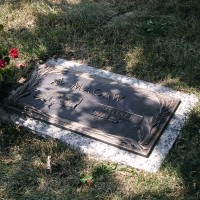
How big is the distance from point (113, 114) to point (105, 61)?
105 centimetres

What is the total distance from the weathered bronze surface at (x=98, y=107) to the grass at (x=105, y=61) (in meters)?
0.24

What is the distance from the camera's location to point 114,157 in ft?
11.7

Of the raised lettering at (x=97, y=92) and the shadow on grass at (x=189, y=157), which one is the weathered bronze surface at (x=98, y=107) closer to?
the raised lettering at (x=97, y=92)

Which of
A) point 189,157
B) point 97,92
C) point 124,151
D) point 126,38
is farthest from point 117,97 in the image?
point 126,38

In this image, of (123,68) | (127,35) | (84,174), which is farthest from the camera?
(127,35)

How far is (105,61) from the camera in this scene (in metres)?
4.72

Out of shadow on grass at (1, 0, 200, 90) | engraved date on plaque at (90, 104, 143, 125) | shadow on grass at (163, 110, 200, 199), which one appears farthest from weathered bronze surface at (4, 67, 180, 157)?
shadow on grass at (1, 0, 200, 90)

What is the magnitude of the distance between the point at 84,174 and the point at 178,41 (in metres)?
2.20

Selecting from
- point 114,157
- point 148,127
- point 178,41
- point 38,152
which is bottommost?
point 38,152

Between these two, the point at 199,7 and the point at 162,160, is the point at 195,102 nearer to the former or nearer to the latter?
the point at 162,160

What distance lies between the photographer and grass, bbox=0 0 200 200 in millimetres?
3334

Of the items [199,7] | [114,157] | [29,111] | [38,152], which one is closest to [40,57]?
[29,111]

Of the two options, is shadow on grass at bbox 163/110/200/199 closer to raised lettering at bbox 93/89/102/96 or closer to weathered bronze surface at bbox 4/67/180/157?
weathered bronze surface at bbox 4/67/180/157

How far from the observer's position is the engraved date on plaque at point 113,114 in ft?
12.5
